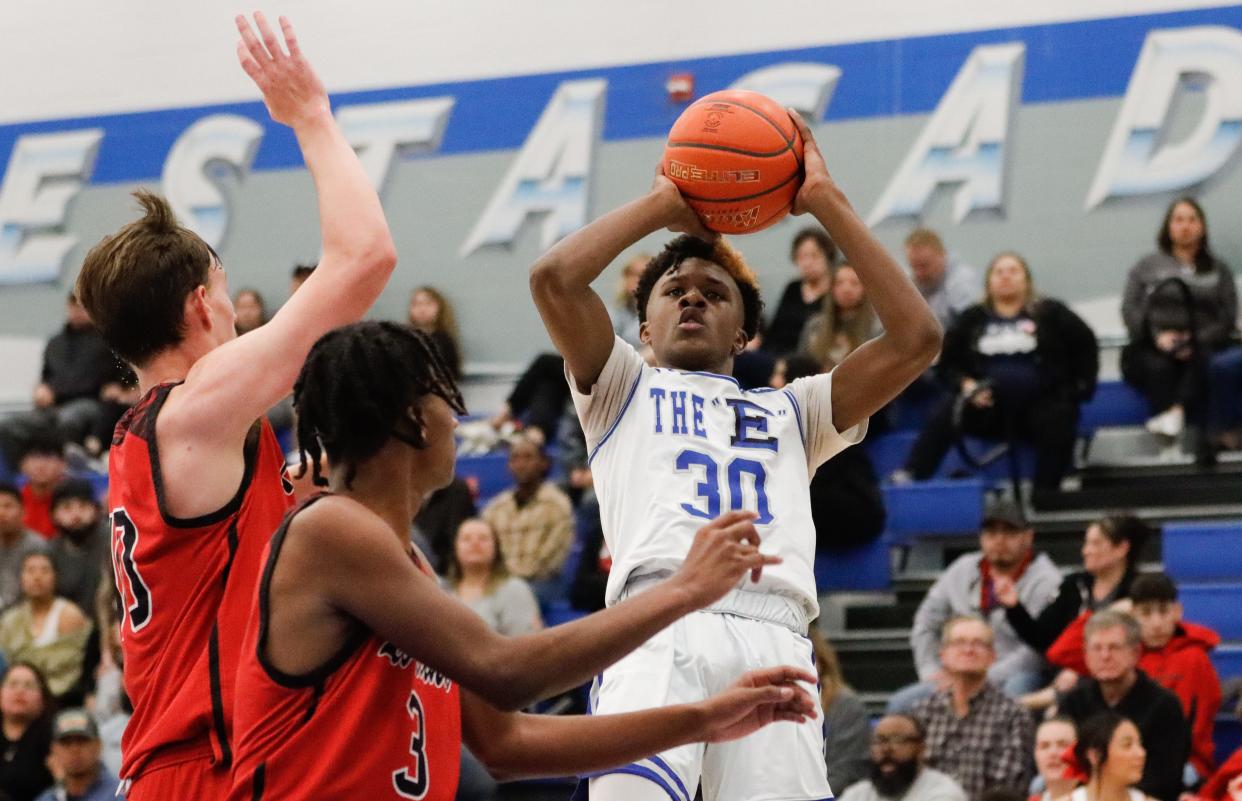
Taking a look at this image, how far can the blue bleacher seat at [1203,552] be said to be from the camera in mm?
9969

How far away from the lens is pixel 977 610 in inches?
369

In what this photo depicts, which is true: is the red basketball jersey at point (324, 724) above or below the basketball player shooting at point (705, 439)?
below

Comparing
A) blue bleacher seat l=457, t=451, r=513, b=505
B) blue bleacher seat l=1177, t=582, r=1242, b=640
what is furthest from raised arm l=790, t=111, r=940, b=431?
blue bleacher seat l=457, t=451, r=513, b=505

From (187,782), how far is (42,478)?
9.95m

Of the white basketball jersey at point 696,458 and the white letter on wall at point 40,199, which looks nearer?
the white basketball jersey at point 696,458

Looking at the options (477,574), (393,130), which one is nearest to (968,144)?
(393,130)

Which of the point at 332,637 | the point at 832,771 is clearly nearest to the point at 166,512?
the point at 332,637

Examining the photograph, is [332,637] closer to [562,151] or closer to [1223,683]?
[1223,683]

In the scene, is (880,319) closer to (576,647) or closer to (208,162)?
(576,647)

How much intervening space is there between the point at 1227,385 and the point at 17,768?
7.29 m

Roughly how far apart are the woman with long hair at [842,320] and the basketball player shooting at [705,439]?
6132mm

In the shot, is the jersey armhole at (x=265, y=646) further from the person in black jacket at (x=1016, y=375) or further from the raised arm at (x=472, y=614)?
the person in black jacket at (x=1016, y=375)

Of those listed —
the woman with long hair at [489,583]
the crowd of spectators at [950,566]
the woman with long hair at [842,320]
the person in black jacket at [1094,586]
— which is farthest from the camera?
the woman with long hair at [842,320]

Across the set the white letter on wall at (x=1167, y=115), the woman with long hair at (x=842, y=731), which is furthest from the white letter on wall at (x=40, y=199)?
the woman with long hair at (x=842, y=731)
